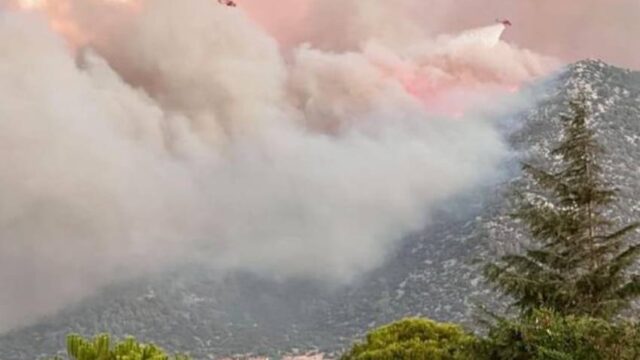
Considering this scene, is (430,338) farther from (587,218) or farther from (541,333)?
(541,333)

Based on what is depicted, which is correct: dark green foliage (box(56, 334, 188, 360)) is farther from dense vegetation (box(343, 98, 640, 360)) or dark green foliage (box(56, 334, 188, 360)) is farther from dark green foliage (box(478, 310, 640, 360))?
dense vegetation (box(343, 98, 640, 360))

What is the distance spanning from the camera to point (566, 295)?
136 ft

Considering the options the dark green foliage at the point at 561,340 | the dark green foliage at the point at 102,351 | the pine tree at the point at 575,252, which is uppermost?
the pine tree at the point at 575,252

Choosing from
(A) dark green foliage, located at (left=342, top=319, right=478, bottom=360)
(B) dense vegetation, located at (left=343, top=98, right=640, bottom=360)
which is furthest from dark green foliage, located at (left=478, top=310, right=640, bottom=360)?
(A) dark green foliage, located at (left=342, top=319, right=478, bottom=360)

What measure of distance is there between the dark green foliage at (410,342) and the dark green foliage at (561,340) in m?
21.5

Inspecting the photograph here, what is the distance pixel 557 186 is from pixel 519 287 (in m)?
5.54

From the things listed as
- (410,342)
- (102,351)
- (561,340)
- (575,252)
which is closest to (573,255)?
(575,252)

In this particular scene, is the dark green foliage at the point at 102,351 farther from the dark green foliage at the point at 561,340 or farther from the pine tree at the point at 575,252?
the pine tree at the point at 575,252

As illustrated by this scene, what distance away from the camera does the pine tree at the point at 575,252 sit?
136 feet

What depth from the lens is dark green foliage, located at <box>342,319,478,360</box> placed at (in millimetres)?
62281

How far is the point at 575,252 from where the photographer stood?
43.2 meters

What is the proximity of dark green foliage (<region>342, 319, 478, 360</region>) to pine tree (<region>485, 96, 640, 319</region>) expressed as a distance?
15449mm

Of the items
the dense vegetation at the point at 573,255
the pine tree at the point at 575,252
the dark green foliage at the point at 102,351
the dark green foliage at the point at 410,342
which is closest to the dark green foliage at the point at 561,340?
the dense vegetation at the point at 573,255

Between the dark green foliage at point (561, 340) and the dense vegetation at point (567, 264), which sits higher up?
the dense vegetation at point (567, 264)
